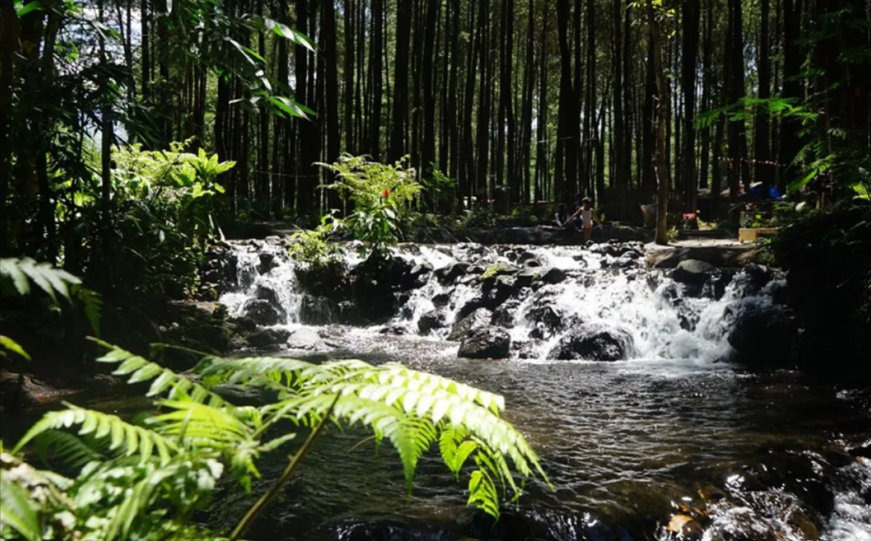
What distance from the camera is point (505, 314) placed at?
11.9 m

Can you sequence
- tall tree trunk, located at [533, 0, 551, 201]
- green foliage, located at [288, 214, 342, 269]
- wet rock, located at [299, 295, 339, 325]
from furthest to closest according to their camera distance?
tall tree trunk, located at [533, 0, 551, 201]
green foliage, located at [288, 214, 342, 269]
wet rock, located at [299, 295, 339, 325]

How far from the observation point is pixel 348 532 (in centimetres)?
357

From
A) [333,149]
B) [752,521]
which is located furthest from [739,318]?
[333,149]

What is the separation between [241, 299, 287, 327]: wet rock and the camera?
40.2ft

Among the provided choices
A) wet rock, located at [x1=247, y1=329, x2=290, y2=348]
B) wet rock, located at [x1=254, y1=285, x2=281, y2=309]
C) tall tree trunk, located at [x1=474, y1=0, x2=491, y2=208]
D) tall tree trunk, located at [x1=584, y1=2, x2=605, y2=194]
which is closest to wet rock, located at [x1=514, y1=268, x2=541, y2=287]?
wet rock, located at [x1=247, y1=329, x2=290, y2=348]

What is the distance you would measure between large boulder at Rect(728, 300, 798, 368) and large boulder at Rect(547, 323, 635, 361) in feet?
5.22

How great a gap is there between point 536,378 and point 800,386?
3.15 meters

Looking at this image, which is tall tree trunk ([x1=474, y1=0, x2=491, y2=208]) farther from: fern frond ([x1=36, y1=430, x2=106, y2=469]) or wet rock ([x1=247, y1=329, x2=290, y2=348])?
fern frond ([x1=36, y1=430, x2=106, y2=469])

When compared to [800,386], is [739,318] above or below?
above

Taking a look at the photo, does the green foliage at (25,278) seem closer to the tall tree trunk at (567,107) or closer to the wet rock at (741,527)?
the wet rock at (741,527)

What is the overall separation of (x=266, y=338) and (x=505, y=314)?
4.35 meters

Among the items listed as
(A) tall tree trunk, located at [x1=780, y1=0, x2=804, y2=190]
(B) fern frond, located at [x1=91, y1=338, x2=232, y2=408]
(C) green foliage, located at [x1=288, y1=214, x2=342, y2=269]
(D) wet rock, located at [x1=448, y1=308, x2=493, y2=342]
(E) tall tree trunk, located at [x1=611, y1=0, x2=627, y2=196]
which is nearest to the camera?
(B) fern frond, located at [x1=91, y1=338, x2=232, y2=408]

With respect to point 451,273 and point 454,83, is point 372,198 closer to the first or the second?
point 451,273

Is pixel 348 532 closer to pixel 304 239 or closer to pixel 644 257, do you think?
pixel 304 239
